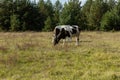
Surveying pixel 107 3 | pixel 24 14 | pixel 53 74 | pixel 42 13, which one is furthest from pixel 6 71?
pixel 107 3

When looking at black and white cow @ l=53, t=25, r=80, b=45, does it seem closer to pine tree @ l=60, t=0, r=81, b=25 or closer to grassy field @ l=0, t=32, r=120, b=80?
grassy field @ l=0, t=32, r=120, b=80

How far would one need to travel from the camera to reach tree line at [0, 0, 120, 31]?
54.0 metres

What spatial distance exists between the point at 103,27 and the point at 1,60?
4062 centimetres

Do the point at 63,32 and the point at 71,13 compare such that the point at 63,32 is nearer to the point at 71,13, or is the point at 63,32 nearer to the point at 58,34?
the point at 58,34

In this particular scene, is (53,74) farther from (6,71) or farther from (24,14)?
(24,14)

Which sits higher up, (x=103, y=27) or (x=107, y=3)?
(x=107, y=3)

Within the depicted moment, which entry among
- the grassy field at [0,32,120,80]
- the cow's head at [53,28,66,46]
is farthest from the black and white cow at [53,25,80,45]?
the grassy field at [0,32,120,80]

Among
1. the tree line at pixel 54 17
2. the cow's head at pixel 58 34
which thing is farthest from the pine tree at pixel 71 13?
the cow's head at pixel 58 34

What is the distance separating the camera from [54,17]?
191 feet

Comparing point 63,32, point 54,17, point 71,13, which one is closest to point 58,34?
point 63,32

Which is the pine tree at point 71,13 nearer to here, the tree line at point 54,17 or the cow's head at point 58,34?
the tree line at point 54,17

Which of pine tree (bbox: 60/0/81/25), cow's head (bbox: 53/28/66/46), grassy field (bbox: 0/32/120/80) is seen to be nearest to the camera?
grassy field (bbox: 0/32/120/80)

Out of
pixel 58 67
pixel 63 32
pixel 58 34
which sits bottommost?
pixel 58 67

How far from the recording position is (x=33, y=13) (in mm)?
57188
